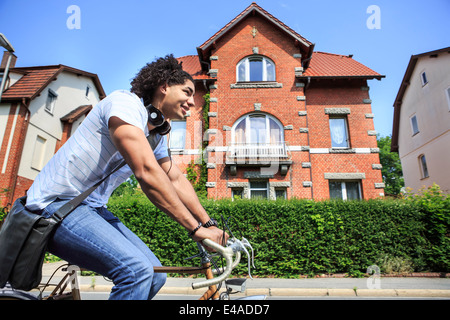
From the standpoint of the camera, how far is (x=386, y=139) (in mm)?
46000

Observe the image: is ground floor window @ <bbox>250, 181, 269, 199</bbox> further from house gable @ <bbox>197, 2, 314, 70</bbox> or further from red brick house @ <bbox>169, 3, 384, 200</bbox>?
house gable @ <bbox>197, 2, 314, 70</bbox>

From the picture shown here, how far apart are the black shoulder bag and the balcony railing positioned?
12005 millimetres

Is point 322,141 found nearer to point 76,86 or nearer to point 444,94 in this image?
point 444,94

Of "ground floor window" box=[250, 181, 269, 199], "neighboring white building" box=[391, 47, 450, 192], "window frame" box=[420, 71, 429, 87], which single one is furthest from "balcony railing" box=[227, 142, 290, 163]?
"window frame" box=[420, 71, 429, 87]

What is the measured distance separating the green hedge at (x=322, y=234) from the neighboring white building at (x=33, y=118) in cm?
919

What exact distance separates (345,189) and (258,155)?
196 inches

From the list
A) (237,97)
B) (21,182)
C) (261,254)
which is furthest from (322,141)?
(21,182)

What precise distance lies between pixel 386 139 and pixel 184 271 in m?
52.5

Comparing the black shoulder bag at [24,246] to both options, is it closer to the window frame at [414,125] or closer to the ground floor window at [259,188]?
the ground floor window at [259,188]

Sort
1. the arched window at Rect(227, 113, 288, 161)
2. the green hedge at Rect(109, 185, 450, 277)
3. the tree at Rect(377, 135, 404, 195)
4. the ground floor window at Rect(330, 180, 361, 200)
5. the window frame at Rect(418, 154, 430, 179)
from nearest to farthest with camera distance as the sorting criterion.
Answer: the green hedge at Rect(109, 185, 450, 277) → the arched window at Rect(227, 113, 288, 161) → the ground floor window at Rect(330, 180, 361, 200) → the window frame at Rect(418, 154, 430, 179) → the tree at Rect(377, 135, 404, 195)

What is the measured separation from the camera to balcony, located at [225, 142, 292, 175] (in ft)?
43.6

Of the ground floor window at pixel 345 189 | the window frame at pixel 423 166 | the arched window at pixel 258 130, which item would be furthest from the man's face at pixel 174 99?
the window frame at pixel 423 166

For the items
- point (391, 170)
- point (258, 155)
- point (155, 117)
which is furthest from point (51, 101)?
point (391, 170)

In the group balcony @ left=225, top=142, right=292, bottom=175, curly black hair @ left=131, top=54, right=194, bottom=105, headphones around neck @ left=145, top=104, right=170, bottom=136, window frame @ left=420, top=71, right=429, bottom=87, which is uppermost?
window frame @ left=420, top=71, right=429, bottom=87
